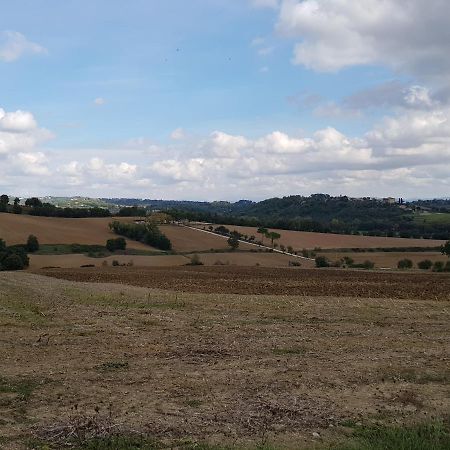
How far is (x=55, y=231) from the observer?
286ft

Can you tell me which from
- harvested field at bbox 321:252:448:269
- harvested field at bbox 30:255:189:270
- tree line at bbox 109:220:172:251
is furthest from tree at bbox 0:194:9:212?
harvested field at bbox 321:252:448:269

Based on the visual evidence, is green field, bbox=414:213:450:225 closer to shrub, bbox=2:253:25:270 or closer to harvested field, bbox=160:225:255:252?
harvested field, bbox=160:225:255:252

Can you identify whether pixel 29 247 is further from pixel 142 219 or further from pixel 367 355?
pixel 367 355

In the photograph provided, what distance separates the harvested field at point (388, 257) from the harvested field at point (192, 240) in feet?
57.5

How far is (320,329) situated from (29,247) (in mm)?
64771

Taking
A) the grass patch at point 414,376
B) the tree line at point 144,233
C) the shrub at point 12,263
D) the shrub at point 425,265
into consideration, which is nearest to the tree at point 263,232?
the tree line at point 144,233

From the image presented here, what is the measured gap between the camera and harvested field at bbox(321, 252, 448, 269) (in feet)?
252

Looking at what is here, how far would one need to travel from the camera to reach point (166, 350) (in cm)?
1520

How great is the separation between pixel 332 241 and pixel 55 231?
48791 millimetres

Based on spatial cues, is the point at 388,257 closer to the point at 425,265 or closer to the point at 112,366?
the point at 425,265

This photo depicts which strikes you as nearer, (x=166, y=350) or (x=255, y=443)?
(x=255, y=443)

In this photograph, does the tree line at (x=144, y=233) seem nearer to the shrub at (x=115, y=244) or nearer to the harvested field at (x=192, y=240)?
the harvested field at (x=192, y=240)

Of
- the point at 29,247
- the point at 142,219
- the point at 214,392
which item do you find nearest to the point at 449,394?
the point at 214,392

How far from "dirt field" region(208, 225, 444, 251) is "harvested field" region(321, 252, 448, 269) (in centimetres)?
680
